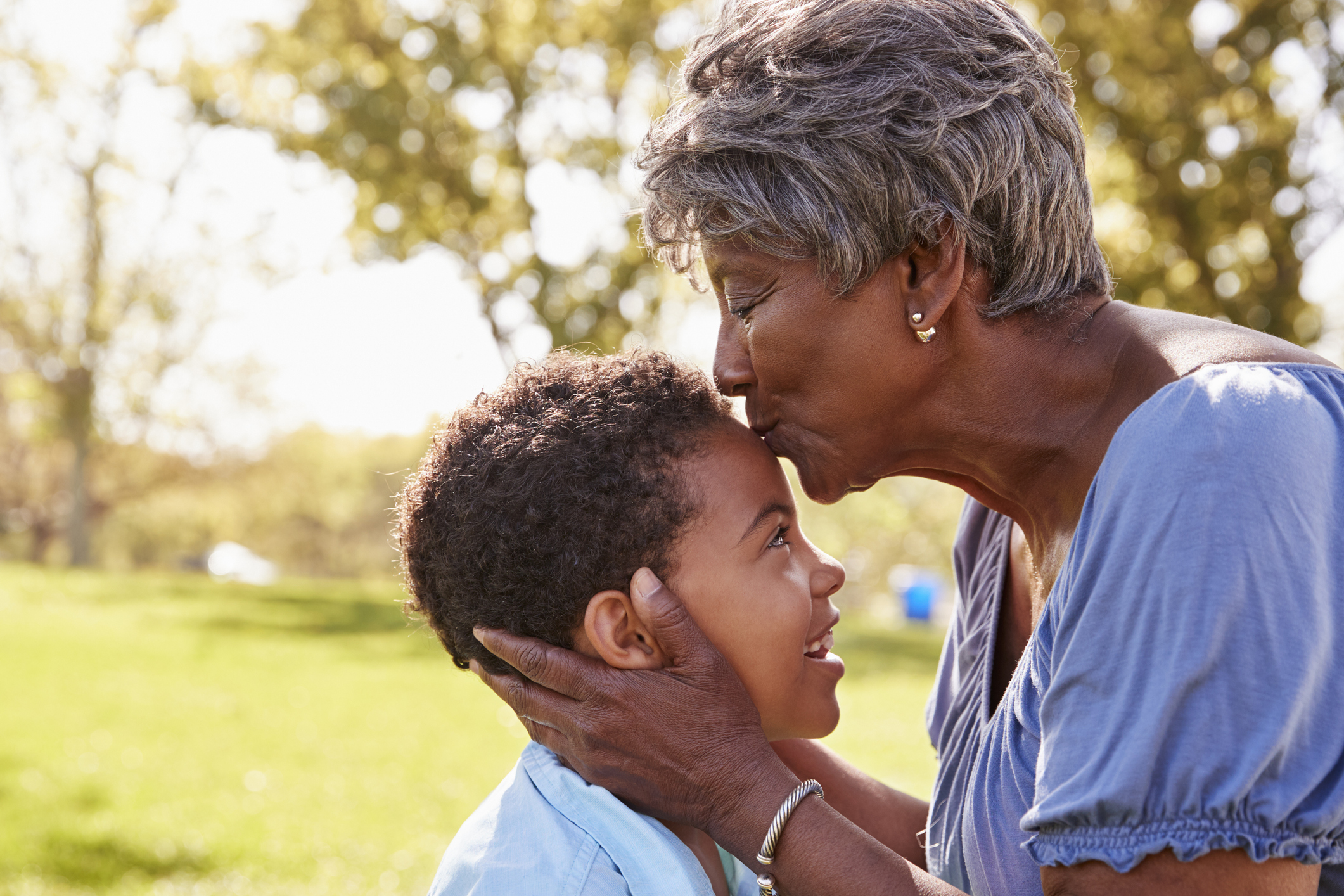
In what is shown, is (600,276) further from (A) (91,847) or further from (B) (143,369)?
(B) (143,369)

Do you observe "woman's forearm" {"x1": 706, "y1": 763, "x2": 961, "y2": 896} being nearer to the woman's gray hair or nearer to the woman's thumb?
Result: the woman's thumb

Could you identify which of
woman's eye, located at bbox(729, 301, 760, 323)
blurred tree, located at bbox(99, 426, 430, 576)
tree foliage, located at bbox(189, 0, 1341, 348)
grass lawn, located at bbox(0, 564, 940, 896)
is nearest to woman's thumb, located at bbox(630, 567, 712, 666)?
woman's eye, located at bbox(729, 301, 760, 323)

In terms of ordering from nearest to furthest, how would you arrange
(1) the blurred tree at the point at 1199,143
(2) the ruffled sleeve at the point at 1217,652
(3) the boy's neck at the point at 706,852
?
(2) the ruffled sleeve at the point at 1217,652 → (3) the boy's neck at the point at 706,852 → (1) the blurred tree at the point at 1199,143

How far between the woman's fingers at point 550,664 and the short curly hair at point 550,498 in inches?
4.2

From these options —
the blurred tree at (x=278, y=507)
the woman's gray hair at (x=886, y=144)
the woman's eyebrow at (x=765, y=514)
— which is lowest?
the blurred tree at (x=278, y=507)

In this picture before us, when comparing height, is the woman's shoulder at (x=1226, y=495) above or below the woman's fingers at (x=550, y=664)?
above

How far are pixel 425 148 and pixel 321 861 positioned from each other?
38.2ft

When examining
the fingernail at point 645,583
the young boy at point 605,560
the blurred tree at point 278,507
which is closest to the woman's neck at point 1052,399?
the young boy at point 605,560

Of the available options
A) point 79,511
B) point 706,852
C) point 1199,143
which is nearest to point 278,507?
point 79,511

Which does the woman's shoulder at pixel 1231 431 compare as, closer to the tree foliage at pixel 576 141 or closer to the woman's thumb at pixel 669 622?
the woman's thumb at pixel 669 622

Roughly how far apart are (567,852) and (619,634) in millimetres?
390

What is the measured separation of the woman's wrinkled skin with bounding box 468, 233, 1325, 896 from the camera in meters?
1.74

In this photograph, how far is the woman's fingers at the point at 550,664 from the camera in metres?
1.89

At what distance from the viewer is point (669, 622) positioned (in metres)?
1.96
